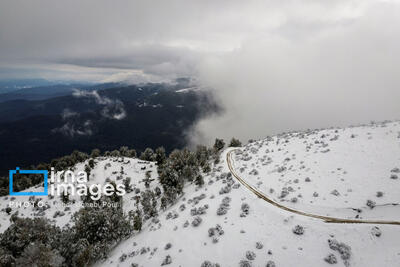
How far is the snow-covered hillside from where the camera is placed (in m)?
17.4

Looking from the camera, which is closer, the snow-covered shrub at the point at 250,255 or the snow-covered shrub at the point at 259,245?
the snow-covered shrub at the point at 250,255

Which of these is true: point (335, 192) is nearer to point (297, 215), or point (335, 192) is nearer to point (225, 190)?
point (297, 215)

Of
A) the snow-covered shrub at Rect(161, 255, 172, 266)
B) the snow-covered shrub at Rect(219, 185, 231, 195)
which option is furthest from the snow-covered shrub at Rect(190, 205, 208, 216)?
the snow-covered shrub at Rect(161, 255, 172, 266)

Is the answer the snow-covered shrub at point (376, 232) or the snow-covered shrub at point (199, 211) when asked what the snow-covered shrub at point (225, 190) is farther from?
the snow-covered shrub at point (376, 232)

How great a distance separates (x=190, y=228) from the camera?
1008 inches

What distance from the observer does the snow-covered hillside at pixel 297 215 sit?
57.1ft

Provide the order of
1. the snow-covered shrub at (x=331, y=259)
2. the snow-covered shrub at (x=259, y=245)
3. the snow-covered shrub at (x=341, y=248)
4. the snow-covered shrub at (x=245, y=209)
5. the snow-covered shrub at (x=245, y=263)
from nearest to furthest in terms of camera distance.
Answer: the snow-covered shrub at (x=331, y=259), the snow-covered shrub at (x=341, y=248), the snow-covered shrub at (x=245, y=263), the snow-covered shrub at (x=259, y=245), the snow-covered shrub at (x=245, y=209)

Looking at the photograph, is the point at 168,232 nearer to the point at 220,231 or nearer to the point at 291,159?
the point at 220,231

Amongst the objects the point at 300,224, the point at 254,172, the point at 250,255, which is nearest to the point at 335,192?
the point at 300,224

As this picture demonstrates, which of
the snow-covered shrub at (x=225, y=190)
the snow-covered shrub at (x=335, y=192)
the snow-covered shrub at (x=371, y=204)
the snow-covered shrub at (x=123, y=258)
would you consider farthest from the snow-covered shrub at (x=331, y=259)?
the snow-covered shrub at (x=123, y=258)

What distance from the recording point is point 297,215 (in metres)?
22.2

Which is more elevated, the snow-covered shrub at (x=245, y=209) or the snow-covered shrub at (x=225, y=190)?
the snow-covered shrub at (x=245, y=209)

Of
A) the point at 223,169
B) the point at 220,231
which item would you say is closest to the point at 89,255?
the point at 220,231

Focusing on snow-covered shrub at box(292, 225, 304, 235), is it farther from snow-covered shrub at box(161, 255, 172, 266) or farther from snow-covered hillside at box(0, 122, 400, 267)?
snow-covered shrub at box(161, 255, 172, 266)
